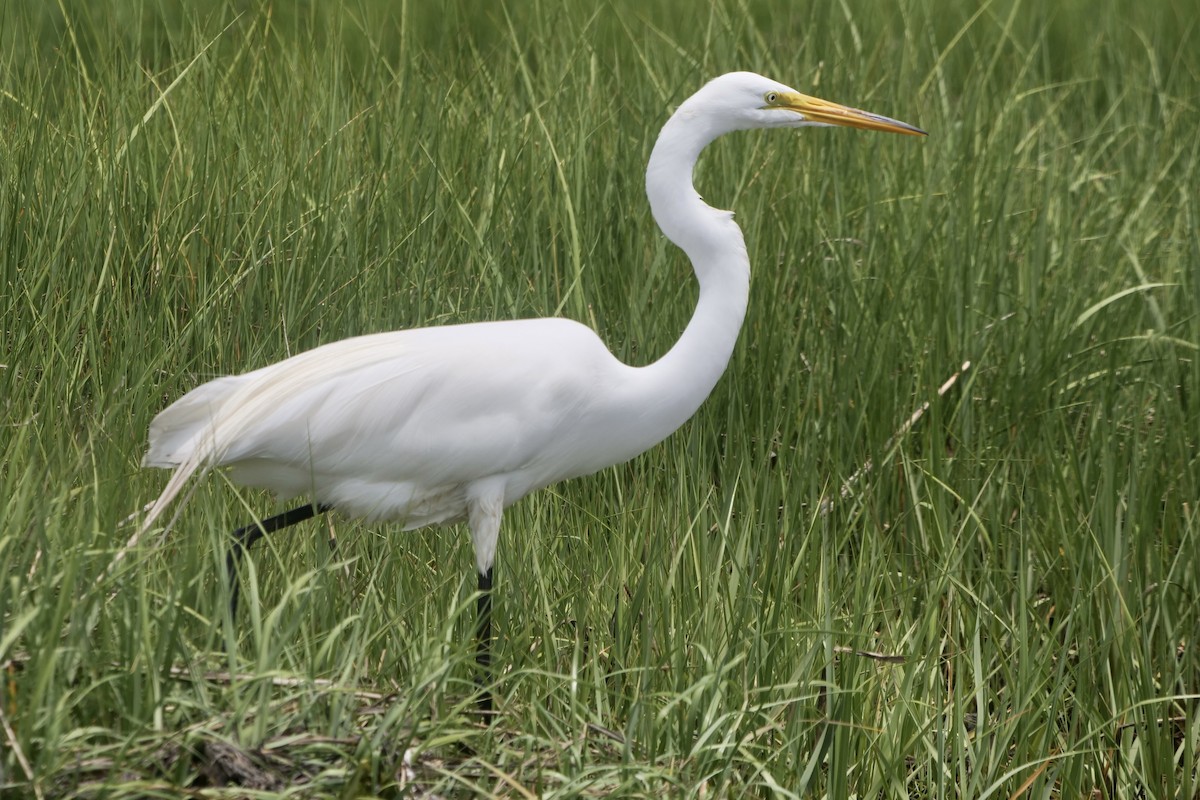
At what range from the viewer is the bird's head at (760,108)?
2.67m

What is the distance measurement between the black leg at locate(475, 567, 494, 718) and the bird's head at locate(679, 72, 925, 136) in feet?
3.03

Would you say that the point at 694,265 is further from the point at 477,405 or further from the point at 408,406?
the point at 408,406

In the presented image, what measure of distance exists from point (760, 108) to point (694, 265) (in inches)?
13.3

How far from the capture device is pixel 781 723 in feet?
7.85

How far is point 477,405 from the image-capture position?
2.55 meters

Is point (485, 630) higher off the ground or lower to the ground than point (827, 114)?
lower

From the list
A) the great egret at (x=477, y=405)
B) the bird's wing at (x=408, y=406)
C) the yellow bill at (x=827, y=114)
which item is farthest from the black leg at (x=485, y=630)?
the yellow bill at (x=827, y=114)

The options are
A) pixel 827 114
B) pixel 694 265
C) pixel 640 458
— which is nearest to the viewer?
pixel 694 265

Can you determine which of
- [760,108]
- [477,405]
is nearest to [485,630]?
[477,405]

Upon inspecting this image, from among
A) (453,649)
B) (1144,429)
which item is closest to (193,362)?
(453,649)

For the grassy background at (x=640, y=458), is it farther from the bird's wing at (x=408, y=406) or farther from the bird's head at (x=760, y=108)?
the bird's head at (x=760, y=108)

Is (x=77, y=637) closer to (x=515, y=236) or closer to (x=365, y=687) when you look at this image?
(x=365, y=687)

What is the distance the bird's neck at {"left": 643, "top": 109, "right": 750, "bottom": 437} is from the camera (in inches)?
104

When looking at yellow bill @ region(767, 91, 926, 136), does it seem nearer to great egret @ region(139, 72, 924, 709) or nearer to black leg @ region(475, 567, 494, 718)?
great egret @ region(139, 72, 924, 709)
